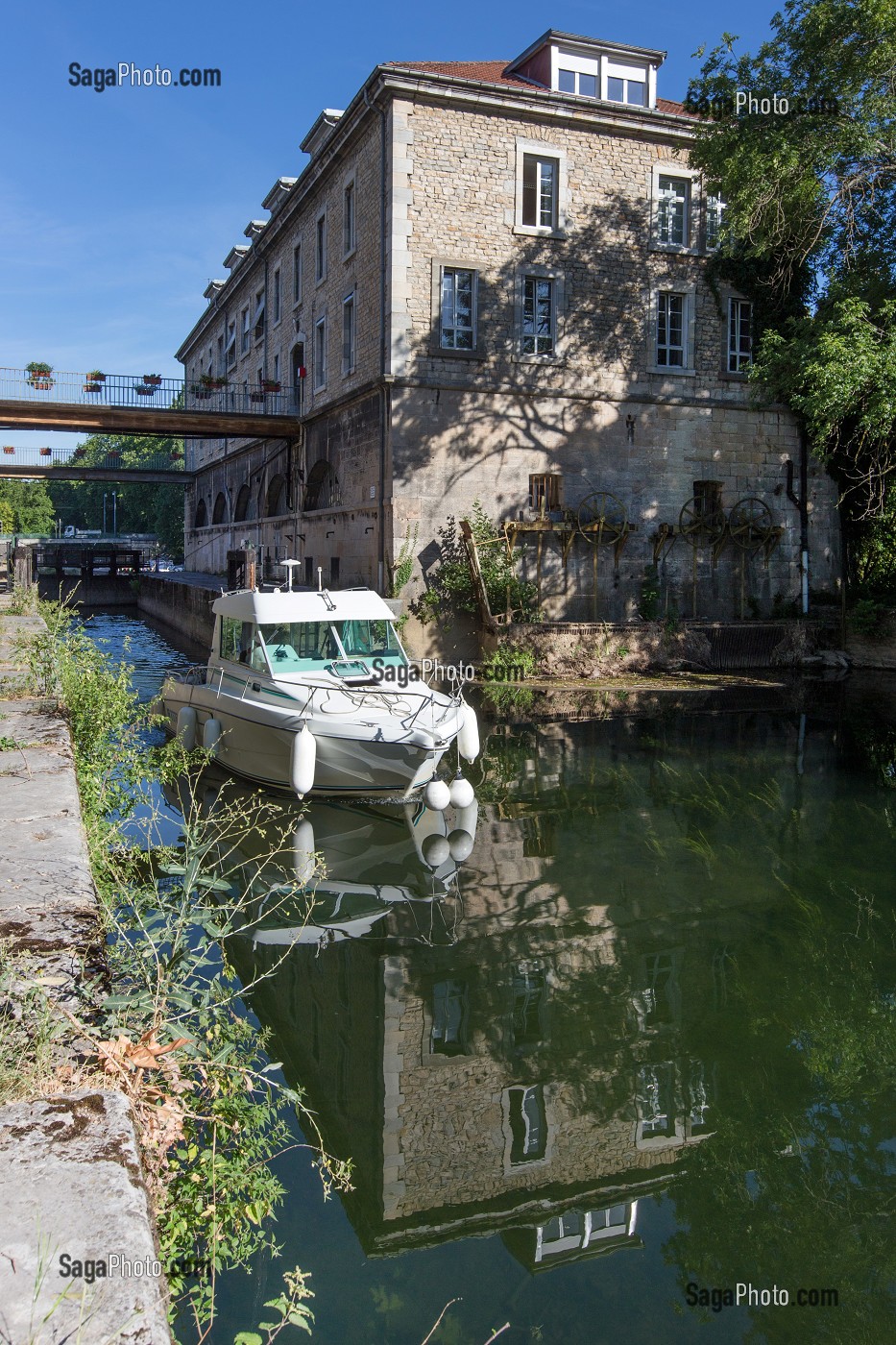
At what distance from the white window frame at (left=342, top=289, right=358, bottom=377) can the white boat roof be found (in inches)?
426

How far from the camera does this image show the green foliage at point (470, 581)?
19.2 m

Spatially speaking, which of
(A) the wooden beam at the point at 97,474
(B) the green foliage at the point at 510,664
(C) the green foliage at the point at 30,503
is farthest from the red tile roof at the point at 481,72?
(C) the green foliage at the point at 30,503

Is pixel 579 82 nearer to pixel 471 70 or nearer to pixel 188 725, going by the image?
pixel 471 70

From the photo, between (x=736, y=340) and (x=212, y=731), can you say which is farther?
(x=736, y=340)

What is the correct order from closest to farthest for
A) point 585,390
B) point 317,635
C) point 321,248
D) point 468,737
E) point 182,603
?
1. point 468,737
2. point 317,635
3. point 585,390
4. point 321,248
5. point 182,603

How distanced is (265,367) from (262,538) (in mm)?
5002

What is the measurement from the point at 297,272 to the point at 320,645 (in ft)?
58.6

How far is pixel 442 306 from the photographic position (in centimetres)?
1955

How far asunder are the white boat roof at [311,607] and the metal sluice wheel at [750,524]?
1228 centimetres

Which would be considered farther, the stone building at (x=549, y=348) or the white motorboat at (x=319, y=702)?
the stone building at (x=549, y=348)

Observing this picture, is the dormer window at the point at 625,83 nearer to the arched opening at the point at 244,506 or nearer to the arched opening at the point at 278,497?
the arched opening at the point at 278,497

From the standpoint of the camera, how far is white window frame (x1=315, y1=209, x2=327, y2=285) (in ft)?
77.4

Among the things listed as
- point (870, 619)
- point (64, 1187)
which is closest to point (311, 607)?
point (64, 1187)

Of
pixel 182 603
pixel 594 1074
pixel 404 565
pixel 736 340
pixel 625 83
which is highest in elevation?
pixel 625 83
